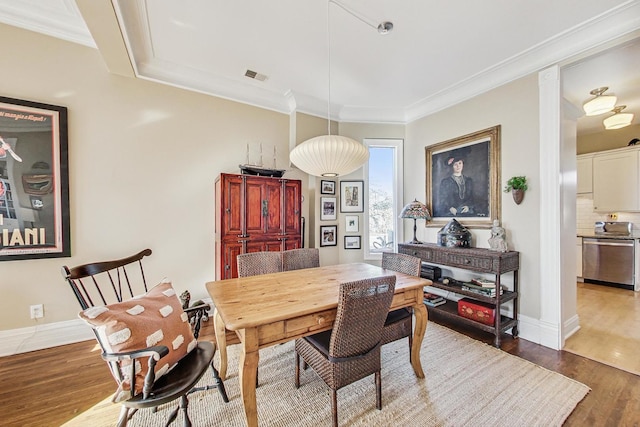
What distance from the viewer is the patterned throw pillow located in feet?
3.92

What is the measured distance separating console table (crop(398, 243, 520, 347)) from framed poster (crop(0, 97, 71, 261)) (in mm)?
3928

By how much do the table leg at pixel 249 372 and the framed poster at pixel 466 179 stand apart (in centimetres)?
296

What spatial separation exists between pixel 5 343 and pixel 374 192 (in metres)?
4.51

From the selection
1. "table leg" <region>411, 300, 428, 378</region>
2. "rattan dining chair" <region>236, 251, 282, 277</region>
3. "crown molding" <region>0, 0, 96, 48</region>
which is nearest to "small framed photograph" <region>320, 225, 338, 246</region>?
"rattan dining chair" <region>236, 251, 282, 277</region>

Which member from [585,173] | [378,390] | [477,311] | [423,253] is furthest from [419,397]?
[585,173]

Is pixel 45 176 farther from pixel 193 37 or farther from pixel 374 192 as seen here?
pixel 374 192

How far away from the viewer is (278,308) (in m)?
1.47

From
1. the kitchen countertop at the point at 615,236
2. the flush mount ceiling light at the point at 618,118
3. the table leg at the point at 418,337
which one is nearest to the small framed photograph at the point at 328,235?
the table leg at the point at 418,337

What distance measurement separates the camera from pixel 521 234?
2709mm

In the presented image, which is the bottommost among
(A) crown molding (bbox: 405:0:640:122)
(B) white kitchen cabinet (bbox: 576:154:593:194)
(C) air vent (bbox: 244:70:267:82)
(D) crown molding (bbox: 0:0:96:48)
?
(B) white kitchen cabinet (bbox: 576:154:593:194)

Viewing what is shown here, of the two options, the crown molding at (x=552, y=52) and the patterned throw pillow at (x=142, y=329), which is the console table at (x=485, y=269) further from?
the patterned throw pillow at (x=142, y=329)

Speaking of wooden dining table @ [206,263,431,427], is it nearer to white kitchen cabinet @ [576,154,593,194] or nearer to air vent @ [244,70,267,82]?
air vent @ [244,70,267,82]

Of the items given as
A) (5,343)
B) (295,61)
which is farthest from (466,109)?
(5,343)

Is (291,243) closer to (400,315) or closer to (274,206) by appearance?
(274,206)
